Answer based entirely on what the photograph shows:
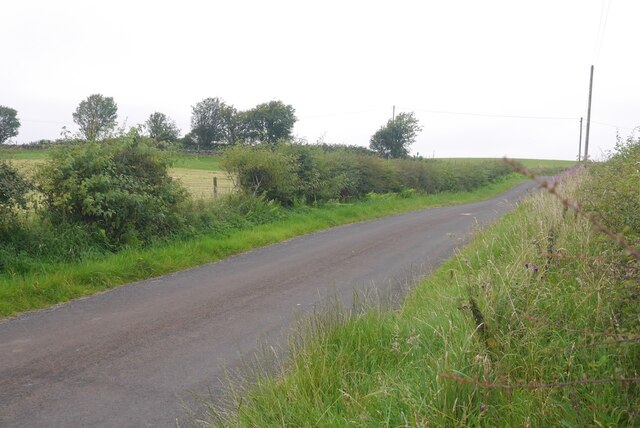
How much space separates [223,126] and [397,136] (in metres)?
39.5

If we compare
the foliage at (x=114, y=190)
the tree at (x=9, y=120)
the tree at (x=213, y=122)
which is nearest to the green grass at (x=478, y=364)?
the foliage at (x=114, y=190)

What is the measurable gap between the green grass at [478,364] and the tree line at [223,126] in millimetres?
9262

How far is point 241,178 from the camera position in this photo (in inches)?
688

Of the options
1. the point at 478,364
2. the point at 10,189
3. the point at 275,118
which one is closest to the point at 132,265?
the point at 10,189

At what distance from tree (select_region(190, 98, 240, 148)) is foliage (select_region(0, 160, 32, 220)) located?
66.1 meters

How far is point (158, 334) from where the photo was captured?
21.6 ft

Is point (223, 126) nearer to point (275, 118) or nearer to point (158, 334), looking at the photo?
point (275, 118)

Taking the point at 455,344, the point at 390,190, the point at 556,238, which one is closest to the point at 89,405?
the point at 455,344

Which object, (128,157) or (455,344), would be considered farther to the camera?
(128,157)

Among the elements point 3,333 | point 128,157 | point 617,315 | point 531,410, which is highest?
point 128,157

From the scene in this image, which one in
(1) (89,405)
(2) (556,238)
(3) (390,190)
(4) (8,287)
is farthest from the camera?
(3) (390,190)

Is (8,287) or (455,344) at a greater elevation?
(455,344)

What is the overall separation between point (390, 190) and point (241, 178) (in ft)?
36.3

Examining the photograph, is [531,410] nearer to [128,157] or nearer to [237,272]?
[237,272]
